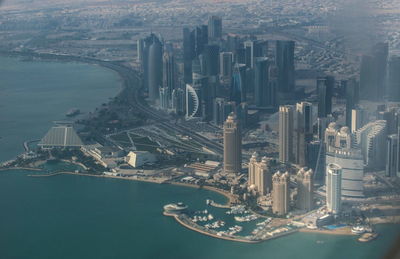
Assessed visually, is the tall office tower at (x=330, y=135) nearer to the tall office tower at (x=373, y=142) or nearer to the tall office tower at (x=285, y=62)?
the tall office tower at (x=373, y=142)

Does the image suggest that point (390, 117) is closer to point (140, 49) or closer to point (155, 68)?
point (155, 68)

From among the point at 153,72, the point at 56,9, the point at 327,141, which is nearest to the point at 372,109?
the point at 327,141

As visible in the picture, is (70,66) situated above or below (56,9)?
below

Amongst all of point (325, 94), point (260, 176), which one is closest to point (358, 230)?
point (260, 176)

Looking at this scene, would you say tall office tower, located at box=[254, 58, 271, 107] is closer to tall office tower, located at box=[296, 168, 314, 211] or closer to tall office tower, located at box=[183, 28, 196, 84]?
tall office tower, located at box=[183, 28, 196, 84]

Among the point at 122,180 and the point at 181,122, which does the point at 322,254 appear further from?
the point at 181,122
